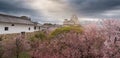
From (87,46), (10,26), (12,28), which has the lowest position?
(87,46)

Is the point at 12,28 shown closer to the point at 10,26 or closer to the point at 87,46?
the point at 10,26

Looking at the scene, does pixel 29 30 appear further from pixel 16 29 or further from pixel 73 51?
pixel 73 51

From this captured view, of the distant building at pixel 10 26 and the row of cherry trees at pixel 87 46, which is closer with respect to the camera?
the row of cherry trees at pixel 87 46

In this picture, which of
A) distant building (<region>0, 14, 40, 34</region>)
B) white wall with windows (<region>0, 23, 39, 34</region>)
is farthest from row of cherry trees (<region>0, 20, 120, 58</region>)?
white wall with windows (<region>0, 23, 39, 34</region>)

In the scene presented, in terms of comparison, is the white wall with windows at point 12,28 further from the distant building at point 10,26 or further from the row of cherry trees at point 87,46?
the row of cherry trees at point 87,46

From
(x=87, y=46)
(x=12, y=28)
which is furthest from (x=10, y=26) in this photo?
(x=87, y=46)

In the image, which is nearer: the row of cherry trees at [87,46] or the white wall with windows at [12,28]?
the row of cherry trees at [87,46]

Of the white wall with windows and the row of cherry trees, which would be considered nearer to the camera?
the row of cherry trees

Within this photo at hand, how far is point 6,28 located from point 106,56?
23927 millimetres

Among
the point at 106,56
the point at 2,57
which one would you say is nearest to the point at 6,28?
the point at 2,57

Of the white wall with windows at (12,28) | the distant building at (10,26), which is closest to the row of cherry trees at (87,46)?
the distant building at (10,26)

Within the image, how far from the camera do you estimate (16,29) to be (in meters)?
34.3

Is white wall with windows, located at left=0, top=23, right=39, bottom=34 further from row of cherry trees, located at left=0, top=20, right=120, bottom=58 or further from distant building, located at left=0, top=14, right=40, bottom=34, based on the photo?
row of cherry trees, located at left=0, top=20, right=120, bottom=58

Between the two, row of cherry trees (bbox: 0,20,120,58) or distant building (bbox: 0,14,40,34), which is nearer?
row of cherry trees (bbox: 0,20,120,58)
